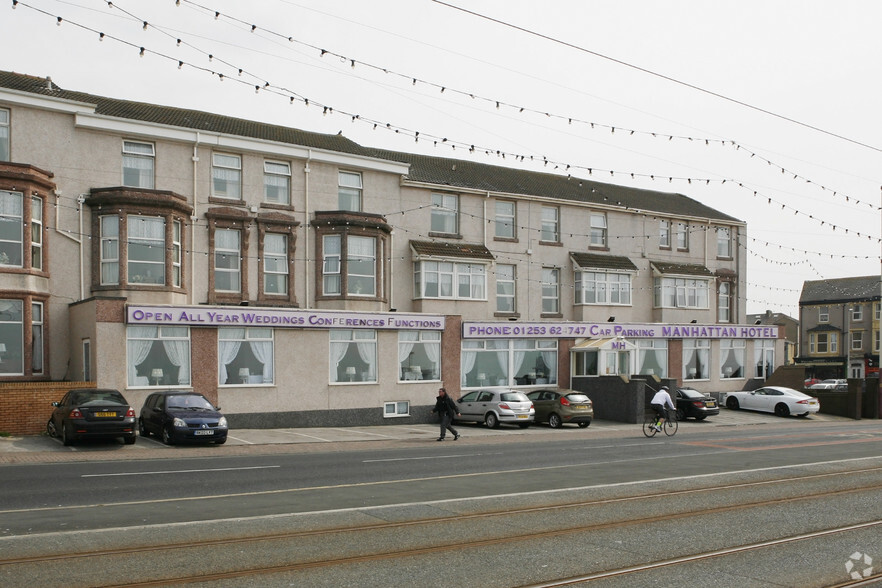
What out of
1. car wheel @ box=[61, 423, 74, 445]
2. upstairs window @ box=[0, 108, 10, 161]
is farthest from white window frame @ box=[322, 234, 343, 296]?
car wheel @ box=[61, 423, 74, 445]

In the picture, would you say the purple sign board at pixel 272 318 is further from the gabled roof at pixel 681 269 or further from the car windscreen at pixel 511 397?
the gabled roof at pixel 681 269

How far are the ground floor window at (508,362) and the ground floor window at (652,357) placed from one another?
5.70 meters

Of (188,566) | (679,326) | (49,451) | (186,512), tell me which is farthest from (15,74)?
(679,326)

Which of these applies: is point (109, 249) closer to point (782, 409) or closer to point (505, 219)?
point (505, 219)

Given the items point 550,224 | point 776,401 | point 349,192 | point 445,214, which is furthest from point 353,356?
point 776,401

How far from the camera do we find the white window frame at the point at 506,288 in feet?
131

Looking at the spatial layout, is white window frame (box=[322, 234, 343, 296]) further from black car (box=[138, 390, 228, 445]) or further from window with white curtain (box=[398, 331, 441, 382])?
black car (box=[138, 390, 228, 445])

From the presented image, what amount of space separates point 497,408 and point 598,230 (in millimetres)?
15816

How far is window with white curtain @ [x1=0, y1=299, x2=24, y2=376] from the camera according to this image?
26.7m

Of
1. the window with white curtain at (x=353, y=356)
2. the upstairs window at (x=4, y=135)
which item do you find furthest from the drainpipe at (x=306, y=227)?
the upstairs window at (x=4, y=135)

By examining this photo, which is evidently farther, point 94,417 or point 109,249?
point 109,249

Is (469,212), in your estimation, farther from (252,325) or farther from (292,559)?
(292,559)

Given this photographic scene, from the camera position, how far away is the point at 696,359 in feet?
147

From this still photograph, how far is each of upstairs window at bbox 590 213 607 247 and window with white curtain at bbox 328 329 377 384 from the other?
15.5 metres
